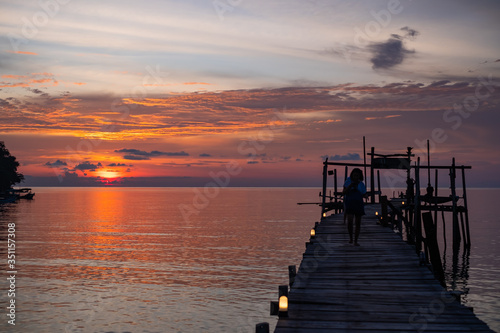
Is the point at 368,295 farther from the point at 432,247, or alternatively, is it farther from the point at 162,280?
the point at 162,280

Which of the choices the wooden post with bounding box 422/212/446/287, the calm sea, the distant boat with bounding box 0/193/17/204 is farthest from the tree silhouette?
the wooden post with bounding box 422/212/446/287

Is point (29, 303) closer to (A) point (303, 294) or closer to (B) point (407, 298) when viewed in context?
(A) point (303, 294)

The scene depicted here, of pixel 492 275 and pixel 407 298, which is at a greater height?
pixel 407 298

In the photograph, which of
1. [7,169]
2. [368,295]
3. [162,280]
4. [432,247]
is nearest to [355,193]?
[368,295]

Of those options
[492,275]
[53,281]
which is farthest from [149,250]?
[492,275]

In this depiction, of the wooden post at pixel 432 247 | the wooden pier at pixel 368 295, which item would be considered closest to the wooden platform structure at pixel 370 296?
the wooden pier at pixel 368 295

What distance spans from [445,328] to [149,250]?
39573 mm

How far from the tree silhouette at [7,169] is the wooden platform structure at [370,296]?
126 meters

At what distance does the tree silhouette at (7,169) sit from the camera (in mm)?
125631

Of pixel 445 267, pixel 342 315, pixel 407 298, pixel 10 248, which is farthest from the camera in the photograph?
pixel 10 248

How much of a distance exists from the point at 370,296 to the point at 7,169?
133615 mm

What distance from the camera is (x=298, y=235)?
5966cm

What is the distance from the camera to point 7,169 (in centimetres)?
12750

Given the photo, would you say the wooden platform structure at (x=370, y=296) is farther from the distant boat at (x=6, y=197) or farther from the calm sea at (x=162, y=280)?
the distant boat at (x=6, y=197)
